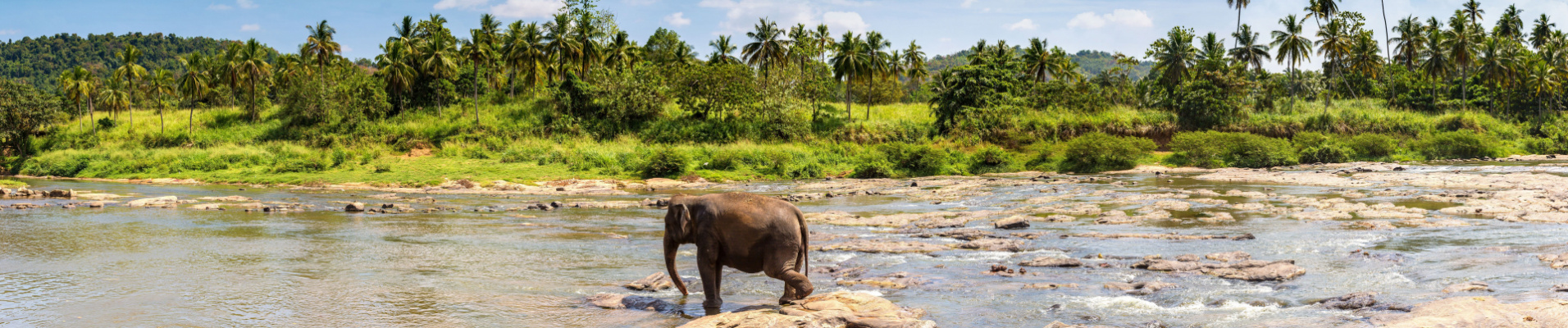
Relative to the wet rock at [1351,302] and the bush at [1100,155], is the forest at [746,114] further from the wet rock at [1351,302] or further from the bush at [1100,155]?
the wet rock at [1351,302]

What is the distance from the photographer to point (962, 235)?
17.4 m

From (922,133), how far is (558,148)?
70.3 feet

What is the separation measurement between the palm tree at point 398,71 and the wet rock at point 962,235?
47.7 metres

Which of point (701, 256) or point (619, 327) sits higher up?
point (701, 256)

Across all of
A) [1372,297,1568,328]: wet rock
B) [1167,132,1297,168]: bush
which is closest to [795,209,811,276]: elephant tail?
[1372,297,1568,328]: wet rock

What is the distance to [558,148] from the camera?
164 feet

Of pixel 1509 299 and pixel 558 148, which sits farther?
pixel 558 148

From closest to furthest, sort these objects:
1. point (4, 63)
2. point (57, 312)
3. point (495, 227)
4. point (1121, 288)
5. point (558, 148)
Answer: point (57, 312)
point (1121, 288)
point (495, 227)
point (558, 148)
point (4, 63)

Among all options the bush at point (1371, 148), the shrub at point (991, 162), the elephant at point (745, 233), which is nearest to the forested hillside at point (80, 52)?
the shrub at point (991, 162)

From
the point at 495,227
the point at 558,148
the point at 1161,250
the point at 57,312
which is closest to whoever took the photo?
the point at 57,312

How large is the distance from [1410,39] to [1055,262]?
259 ft

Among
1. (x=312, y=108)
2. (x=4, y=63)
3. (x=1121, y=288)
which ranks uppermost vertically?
(x=4, y=63)

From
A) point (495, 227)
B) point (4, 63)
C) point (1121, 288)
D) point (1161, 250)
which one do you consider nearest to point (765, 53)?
point (495, 227)

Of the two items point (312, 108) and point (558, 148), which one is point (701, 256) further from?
point (312, 108)
